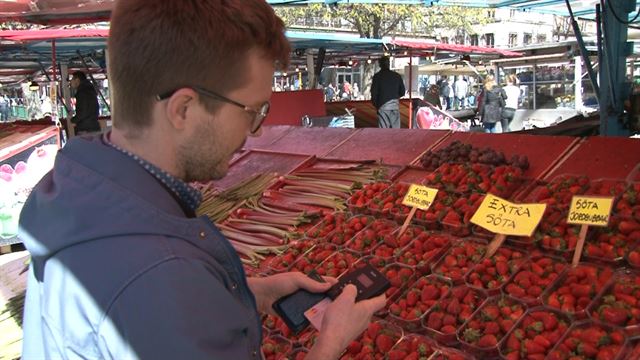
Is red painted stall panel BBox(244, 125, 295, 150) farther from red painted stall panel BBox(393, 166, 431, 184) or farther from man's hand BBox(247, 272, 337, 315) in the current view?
man's hand BBox(247, 272, 337, 315)

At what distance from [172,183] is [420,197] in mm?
1950

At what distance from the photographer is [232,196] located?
13.5 feet

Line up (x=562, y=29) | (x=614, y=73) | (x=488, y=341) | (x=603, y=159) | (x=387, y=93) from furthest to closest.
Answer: (x=562, y=29), (x=387, y=93), (x=614, y=73), (x=603, y=159), (x=488, y=341)

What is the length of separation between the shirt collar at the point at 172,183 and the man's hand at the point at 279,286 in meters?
0.47

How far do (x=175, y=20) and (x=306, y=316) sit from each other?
2.87 ft

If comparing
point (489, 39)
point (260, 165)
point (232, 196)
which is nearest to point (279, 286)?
point (232, 196)

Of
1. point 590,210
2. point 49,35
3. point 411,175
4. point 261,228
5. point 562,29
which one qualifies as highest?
point 562,29

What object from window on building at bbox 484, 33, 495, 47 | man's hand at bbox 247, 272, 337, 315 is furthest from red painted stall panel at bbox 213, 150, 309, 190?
window on building at bbox 484, 33, 495, 47

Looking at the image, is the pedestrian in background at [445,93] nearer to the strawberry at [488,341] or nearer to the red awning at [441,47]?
the red awning at [441,47]

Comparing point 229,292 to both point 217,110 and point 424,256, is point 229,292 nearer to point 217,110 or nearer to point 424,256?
point 217,110

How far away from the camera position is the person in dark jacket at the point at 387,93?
9.64m

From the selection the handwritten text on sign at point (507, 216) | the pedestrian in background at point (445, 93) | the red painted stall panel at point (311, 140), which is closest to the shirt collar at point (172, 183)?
the handwritten text on sign at point (507, 216)

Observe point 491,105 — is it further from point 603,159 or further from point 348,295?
point 348,295

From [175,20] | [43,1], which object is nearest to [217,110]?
[175,20]
